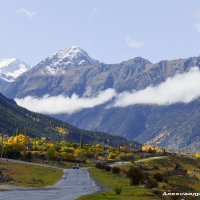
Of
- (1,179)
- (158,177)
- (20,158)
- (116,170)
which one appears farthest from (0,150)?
(1,179)

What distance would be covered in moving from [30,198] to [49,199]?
7.14 ft

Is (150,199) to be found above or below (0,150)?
below

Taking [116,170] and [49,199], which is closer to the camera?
[49,199]

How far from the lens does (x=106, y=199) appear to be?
185ft

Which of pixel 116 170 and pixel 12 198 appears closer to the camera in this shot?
pixel 12 198

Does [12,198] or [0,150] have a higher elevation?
[0,150]

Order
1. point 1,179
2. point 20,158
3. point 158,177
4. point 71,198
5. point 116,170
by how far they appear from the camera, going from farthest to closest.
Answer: point 20,158, point 116,170, point 158,177, point 1,179, point 71,198

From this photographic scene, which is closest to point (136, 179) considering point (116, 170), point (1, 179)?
point (1, 179)

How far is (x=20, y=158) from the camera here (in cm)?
19500

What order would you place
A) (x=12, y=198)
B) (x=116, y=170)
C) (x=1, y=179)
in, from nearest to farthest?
(x=12, y=198), (x=1, y=179), (x=116, y=170)

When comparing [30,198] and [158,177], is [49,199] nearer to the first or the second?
[30,198]

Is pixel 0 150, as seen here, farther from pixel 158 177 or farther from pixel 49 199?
pixel 49 199

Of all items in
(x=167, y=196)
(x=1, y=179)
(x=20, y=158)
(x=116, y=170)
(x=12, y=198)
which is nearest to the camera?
(x=12, y=198)

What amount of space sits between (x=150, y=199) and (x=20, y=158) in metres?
142
